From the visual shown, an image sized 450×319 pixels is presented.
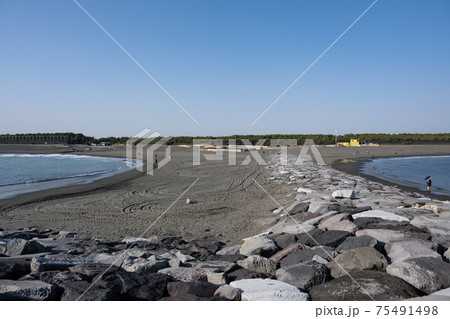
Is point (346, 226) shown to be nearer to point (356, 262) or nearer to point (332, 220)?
point (332, 220)

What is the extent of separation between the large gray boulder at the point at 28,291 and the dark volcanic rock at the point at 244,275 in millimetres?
1837

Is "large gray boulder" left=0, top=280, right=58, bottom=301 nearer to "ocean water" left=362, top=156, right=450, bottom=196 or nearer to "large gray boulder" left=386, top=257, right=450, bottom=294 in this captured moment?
"large gray boulder" left=386, top=257, right=450, bottom=294

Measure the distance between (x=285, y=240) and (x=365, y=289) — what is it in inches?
86.8

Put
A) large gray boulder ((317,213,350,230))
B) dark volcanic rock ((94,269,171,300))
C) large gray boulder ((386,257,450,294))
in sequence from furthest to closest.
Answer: large gray boulder ((317,213,350,230)), large gray boulder ((386,257,450,294)), dark volcanic rock ((94,269,171,300))

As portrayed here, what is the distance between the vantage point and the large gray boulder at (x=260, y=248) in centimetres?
499

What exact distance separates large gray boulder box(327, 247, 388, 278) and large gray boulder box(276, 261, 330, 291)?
159 millimetres

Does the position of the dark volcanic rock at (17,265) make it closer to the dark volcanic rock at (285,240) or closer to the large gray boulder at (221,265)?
the large gray boulder at (221,265)

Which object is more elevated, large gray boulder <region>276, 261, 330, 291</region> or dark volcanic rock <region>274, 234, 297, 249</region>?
large gray boulder <region>276, 261, 330, 291</region>

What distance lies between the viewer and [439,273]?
3508mm

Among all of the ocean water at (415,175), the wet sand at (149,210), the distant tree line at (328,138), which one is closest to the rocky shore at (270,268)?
the wet sand at (149,210)

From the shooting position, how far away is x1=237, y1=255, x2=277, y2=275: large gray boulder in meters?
4.18

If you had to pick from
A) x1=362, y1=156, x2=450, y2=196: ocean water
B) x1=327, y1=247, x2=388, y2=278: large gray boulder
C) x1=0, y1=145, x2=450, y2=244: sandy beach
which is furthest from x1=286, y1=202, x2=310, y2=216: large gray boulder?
x1=362, y1=156, x2=450, y2=196: ocean water

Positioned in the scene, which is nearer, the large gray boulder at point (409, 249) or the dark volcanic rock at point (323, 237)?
the large gray boulder at point (409, 249)

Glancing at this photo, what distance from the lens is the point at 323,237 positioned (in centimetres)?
517
